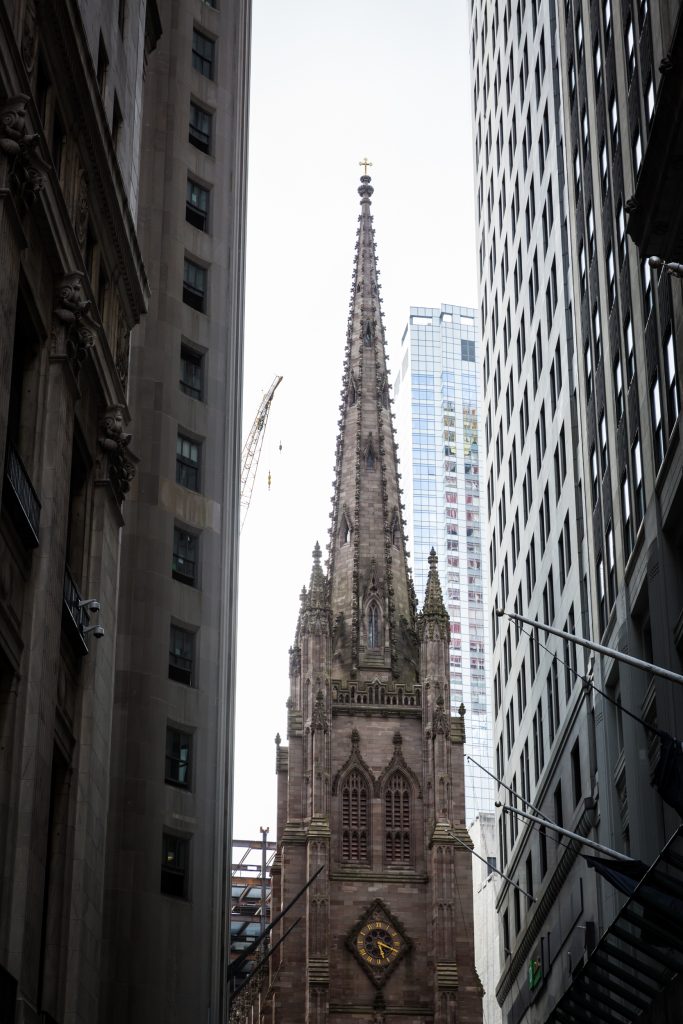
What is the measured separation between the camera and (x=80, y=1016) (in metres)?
26.3

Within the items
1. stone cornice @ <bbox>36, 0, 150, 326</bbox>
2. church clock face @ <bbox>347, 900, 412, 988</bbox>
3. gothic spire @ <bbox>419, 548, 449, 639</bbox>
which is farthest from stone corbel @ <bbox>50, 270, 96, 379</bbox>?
gothic spire @ <bbox>419, 548, 449, 639</bbox>

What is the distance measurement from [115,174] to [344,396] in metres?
98.2

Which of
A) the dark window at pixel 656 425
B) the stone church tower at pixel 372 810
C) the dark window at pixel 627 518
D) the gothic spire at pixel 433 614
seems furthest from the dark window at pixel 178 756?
the gothic spire at pixel 433 614

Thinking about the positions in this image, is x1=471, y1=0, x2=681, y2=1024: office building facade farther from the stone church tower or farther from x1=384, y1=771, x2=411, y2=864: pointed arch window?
x1=384, y1=771, x2=411, y2=864: pointed arch window

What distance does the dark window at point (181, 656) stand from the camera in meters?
40.6

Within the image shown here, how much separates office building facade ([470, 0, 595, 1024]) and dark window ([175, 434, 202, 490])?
413 inches

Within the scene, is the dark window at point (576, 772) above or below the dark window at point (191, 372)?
below

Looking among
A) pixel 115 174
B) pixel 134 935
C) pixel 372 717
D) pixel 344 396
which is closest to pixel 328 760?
pixel 372 717

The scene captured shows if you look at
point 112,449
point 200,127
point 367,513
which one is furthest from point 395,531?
point 112,449

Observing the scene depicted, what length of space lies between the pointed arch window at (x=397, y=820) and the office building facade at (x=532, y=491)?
28.6 metres

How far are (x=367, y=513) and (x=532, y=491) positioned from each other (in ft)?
185

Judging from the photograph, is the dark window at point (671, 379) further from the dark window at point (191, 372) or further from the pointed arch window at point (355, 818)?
the pointed arch window at point (355, 818)

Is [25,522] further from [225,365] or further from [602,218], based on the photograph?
[602,218]

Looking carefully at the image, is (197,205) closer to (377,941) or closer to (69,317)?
(69,317)
